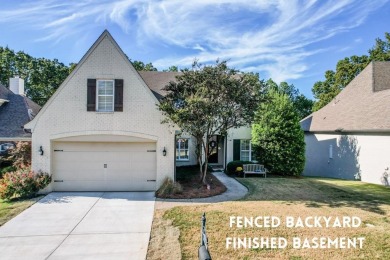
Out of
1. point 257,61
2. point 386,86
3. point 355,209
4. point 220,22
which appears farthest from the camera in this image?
point 257,61

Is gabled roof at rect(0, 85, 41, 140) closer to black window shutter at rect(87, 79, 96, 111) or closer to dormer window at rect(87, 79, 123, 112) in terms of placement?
black window shutter at rect(87, 79, 96, 111)

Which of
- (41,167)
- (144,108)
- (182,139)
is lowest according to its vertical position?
(41,167)

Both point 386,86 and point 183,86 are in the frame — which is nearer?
point 183,86

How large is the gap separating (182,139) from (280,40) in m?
9.84

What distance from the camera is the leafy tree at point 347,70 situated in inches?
1328

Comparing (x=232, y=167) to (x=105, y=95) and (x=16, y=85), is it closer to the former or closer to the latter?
(x=105, y=95)

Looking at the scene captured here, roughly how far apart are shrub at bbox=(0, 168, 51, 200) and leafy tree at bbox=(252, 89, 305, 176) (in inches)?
527

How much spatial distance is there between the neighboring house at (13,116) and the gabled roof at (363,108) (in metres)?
21.9

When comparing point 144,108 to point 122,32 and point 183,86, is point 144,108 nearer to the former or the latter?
point 183,86

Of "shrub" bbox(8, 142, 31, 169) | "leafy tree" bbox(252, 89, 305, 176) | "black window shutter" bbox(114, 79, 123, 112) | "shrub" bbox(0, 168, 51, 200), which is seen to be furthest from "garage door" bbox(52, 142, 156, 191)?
"leafy tree" bbox(252, 89, 305, 176)

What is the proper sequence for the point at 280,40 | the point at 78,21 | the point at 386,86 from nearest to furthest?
the point at 78,21 → the point at 280,40 → the point at 386,86

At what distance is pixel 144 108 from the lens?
13.6 metres

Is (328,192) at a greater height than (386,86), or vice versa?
(386,86)

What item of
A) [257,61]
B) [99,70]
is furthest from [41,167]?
[257,61]
